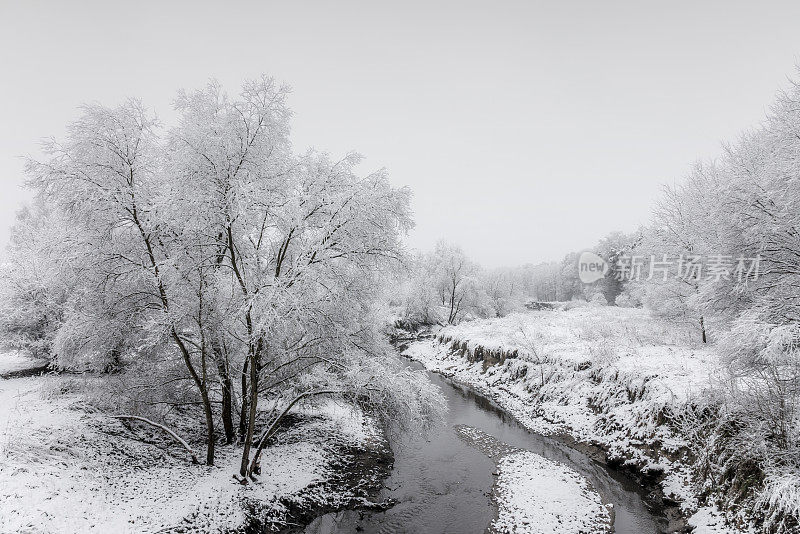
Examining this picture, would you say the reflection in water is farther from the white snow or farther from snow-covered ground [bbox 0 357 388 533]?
snow-covered ground [bbox 0 357 388 533]

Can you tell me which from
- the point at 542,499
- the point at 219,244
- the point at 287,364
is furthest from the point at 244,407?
the point at 542,499

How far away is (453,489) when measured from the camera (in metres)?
12.5

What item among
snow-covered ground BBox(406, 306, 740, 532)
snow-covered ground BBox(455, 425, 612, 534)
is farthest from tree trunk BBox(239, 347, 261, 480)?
snow-covered ground BBox(406, 306, 740, 532)

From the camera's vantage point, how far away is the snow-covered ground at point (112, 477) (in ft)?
24.9

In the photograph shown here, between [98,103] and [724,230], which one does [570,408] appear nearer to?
[724,230]

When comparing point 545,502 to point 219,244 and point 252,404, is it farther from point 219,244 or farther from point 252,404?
point 219,244

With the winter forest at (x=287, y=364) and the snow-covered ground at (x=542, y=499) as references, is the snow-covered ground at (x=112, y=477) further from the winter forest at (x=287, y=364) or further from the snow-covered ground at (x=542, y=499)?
the snow-covered ground at (x=542, y=499)

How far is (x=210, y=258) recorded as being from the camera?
10344mm

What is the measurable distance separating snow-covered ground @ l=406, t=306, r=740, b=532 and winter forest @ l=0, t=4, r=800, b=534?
0.16 meters

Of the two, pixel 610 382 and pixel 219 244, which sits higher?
pixel 219 244

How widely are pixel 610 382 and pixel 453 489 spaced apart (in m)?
9.58

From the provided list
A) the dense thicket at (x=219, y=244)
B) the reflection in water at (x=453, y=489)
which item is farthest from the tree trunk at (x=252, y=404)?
the reflection in water at (x=453, y=489)

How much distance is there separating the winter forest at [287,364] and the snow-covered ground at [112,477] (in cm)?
6

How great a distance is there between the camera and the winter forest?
8.98 m
